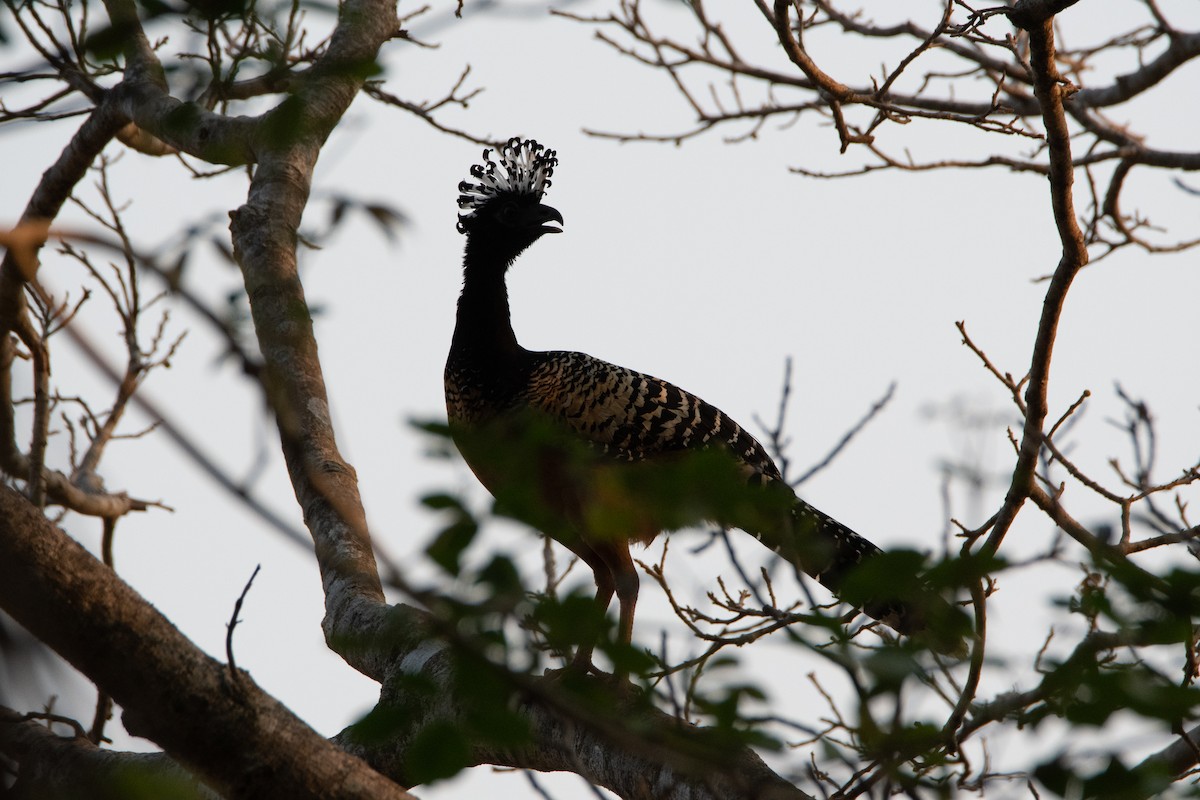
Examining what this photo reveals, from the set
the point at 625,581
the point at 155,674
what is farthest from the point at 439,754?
the point at 625,581

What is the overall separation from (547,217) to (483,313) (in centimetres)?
70

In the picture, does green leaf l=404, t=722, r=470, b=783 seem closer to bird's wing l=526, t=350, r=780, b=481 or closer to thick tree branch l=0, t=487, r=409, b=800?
thick tree branch l=0, t=487, r=409, b=800

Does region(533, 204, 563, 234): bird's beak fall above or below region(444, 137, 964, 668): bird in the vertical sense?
above

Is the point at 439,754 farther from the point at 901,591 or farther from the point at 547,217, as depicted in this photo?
the point at 547,217

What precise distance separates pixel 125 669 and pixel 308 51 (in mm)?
4188

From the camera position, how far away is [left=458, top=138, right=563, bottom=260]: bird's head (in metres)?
6.46

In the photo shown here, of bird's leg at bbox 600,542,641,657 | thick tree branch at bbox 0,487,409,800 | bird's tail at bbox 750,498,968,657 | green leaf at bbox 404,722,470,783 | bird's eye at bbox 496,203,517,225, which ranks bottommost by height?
thick tree branch at bbox 0,487,409,800

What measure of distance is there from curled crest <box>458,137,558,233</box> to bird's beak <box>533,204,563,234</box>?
0.52 feet

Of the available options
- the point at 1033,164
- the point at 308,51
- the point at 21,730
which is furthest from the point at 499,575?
the point at 1033,164

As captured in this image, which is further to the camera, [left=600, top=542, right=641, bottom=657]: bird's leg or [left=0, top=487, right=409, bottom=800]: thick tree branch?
[left=600, top=542, right=641, bottom=657]: bird's leg

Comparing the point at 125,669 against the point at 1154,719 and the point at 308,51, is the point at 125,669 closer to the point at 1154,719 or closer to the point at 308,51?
the point at 1154,719

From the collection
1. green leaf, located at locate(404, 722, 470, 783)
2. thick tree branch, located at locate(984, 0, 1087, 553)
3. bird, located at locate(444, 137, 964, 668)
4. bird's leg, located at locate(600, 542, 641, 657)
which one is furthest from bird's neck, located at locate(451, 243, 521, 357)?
green leaf, located at locate(404, 722, 470, 783)

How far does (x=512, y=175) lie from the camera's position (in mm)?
6523

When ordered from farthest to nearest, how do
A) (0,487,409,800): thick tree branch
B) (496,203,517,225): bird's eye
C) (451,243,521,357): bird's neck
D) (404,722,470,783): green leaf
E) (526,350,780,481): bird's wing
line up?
(496,203,517,225): bird's eye, (451,243,521,357): bird's neck, (526,350,780,481): bird's wing, (0,487,409,800): thick tree branch, (404,722,470,783): green leaf
